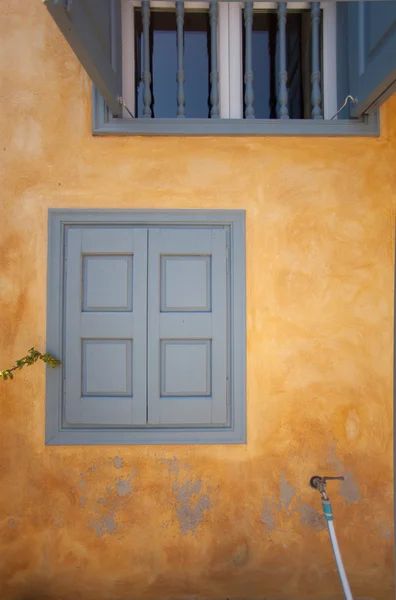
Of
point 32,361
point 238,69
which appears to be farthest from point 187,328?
point 238,69

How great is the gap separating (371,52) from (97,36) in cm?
155

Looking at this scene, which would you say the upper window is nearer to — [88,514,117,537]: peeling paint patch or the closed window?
the closed window

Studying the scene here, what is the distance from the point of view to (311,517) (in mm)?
3150

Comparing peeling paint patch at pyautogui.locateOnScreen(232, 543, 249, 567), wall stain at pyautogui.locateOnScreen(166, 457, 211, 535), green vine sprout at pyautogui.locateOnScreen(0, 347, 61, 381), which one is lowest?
peeling paint patch at pyautogui.locateOnScreen(232, 543, 249, 567)

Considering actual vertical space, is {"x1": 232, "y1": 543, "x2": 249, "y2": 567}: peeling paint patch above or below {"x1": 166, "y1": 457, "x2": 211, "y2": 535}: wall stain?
below

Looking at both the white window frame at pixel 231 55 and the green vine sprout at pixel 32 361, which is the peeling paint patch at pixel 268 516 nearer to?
the green vine sprout at pixel 32 361

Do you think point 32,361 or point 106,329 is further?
point 106,329

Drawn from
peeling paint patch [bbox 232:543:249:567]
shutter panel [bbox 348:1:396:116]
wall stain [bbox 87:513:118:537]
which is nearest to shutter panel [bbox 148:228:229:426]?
wall stain [bbox 87:513:118:537]

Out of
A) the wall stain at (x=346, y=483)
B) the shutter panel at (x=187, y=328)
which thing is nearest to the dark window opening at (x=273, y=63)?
the shutter panel at (x=187, y=328)

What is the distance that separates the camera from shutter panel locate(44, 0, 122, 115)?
2.24m

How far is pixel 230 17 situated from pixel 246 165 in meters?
1.04

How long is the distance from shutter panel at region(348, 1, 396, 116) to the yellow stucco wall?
0.35 meters

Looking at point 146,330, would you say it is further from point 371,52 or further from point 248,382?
point 371,52

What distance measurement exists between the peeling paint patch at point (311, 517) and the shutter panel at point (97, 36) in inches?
109
